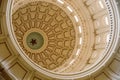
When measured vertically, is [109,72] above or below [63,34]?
below

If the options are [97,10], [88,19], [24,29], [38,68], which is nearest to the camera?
[38,68]

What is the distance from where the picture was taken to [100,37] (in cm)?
1930

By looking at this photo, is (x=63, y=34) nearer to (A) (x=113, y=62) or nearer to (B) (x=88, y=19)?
(B) (x=88, y=19)

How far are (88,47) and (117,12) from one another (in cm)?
677

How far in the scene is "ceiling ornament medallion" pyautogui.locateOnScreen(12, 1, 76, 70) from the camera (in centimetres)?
2216

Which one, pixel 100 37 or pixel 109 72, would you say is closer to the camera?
pixel 109 72

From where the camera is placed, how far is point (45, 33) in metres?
23.0

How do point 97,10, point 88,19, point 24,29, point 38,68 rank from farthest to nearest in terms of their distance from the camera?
1. point 24,29
2. point 88,19
3. point 97,10
4. point 38,68

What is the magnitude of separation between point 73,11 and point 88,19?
1.49 m

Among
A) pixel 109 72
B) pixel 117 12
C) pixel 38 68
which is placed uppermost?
pixel 117 12

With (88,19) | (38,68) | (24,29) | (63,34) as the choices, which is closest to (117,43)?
(38,68)

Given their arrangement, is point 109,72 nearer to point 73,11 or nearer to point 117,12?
point 117,12

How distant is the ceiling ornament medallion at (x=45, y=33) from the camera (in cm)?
2216

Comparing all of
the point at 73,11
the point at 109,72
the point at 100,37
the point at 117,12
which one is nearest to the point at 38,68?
the point at 109,72
